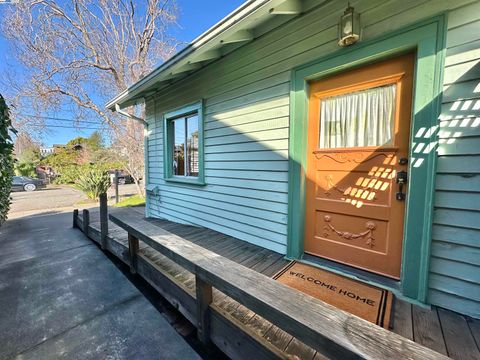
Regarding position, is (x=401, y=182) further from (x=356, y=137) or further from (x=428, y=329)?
(x=428, y=329)

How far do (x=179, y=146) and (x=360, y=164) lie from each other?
3194 mm

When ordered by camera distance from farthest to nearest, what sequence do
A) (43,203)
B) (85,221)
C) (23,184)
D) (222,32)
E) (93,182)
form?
(23,184) < (43,203) < (93,182) < (85,221) < (222,32)

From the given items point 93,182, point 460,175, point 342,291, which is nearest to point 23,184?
point 93,182

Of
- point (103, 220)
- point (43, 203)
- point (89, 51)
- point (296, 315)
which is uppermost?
point (89, 51)

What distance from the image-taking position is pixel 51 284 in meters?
2.52

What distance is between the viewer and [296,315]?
3.00ft

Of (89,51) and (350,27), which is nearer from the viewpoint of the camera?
(350,27)

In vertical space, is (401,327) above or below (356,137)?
below

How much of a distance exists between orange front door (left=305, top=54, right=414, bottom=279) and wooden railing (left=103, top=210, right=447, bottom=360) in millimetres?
1171

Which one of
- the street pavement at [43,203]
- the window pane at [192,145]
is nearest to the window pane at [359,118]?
the window pane at [192,145]

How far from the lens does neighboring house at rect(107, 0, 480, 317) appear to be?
1.44 metres

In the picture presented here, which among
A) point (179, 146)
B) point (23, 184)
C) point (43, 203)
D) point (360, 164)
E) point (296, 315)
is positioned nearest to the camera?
point (296, 315)

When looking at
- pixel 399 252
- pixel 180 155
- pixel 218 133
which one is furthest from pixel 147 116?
pixel 399 252

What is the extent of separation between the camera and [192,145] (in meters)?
3.83
